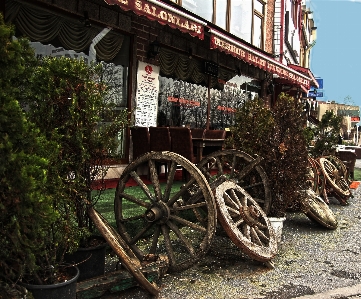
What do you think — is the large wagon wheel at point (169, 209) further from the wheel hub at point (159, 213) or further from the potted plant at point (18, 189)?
the potted plant at point (18, 189)

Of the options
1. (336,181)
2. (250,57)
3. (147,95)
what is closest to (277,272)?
(336,181)

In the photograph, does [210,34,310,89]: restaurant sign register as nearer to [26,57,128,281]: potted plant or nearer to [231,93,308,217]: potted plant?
[231,93,308,217]: potted plant

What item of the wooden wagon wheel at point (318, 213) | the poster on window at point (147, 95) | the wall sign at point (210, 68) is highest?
the wall sign at point (210, 68)

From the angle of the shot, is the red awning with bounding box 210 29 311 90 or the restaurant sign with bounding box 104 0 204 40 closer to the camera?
the restaurant sign with bounding box 104 0 204 40

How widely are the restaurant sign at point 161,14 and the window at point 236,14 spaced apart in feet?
10.8

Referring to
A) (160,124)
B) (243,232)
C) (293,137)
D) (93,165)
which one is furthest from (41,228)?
(160,124)

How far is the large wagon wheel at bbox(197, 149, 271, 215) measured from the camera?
17.1 ft

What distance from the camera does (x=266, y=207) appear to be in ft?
17.1

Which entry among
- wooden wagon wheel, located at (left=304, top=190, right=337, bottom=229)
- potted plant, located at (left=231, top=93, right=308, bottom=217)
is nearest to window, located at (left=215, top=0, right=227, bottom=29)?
potted plant, located at (left=231, top=93, right=308, bottom=217)

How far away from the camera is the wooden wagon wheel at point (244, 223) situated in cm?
390

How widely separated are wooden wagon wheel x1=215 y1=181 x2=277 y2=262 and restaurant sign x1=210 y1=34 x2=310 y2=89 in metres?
4.64

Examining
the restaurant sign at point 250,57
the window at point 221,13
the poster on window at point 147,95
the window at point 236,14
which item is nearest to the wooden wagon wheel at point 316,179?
the restaurant sign at point 250,57

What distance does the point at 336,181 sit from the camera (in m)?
8.27

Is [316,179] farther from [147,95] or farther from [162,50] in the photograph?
[162,50]
